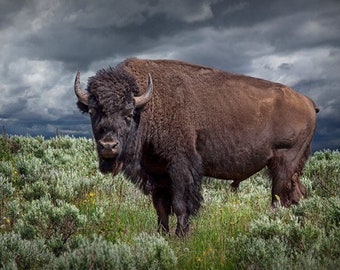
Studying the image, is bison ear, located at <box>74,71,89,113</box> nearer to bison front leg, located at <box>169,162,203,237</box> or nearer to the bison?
the bison

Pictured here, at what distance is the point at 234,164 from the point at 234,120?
73cm

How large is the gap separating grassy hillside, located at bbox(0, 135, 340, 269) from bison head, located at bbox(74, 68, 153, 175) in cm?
105

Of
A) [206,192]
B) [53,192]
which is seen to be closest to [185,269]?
[53,192]

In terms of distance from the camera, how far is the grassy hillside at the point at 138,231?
18.5 feet

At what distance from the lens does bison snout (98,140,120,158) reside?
736 cm

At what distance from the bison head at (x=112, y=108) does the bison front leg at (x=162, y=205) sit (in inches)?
31.0

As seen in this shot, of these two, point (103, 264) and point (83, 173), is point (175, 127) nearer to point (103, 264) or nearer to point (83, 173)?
point (103, 264)

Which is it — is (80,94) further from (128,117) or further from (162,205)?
(162,205)

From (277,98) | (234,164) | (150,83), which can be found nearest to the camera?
(150,83)

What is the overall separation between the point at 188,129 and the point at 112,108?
1.39 metres

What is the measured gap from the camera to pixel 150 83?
26.9 feet

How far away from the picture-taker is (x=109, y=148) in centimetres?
735

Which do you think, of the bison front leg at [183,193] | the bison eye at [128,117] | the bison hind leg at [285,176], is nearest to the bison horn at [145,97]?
the bison eye at [128,117]

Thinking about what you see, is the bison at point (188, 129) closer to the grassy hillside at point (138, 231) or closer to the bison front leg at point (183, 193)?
the bison front leg at point (183, 193)
